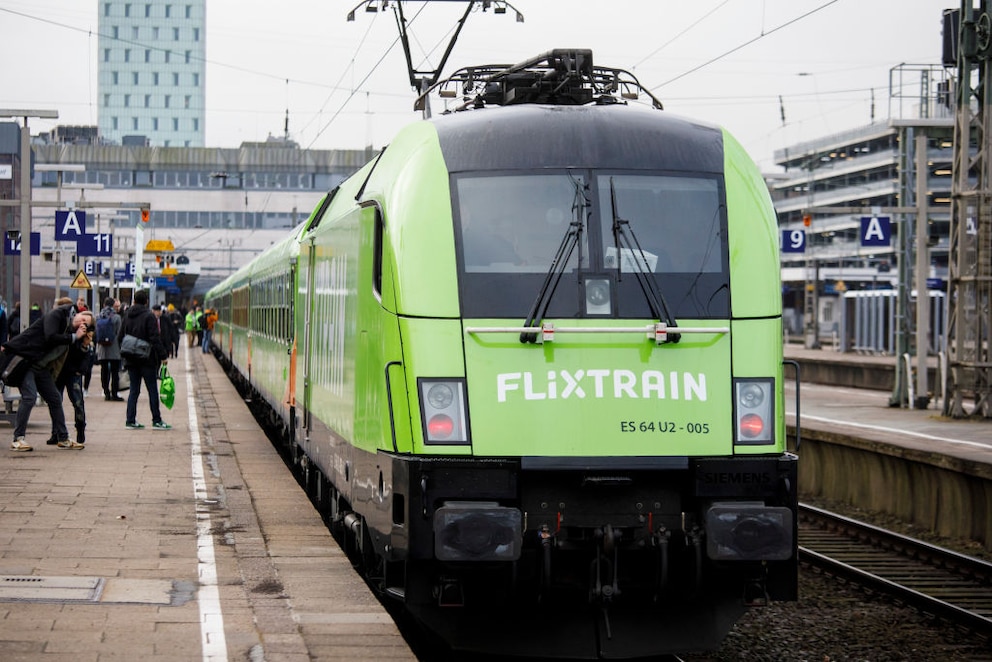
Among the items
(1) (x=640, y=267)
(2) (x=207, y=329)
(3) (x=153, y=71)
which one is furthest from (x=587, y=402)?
(3) (x=153, y=71)

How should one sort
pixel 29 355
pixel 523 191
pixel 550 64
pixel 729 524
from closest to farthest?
pixel 729 524
pixel 523 191
pixel 550 64
pixel 29 355

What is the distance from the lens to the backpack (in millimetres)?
25734

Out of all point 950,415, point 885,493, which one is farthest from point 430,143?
point 950,415

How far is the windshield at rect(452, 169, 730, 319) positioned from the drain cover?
2755 millimetres

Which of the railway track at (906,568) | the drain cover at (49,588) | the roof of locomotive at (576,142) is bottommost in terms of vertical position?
the railway track at (906,568)

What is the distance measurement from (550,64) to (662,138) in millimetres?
1312

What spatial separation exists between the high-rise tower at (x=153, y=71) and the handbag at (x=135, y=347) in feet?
465

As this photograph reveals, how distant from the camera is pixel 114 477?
14531mm

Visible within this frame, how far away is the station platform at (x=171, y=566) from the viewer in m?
7.10

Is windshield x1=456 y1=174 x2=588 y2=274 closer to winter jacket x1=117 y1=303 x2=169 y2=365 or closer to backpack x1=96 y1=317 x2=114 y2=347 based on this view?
winter jacket x1=117 y1=303 x2=169 y2=365

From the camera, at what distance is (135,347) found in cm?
1988

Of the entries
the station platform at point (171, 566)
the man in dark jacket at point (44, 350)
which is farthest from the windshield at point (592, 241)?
the man in dark jacket at point (44, 350)

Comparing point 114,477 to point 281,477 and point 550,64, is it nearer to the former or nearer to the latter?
point 281,477

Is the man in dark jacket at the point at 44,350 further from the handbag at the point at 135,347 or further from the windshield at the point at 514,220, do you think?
the windshield at the point at 514,220
